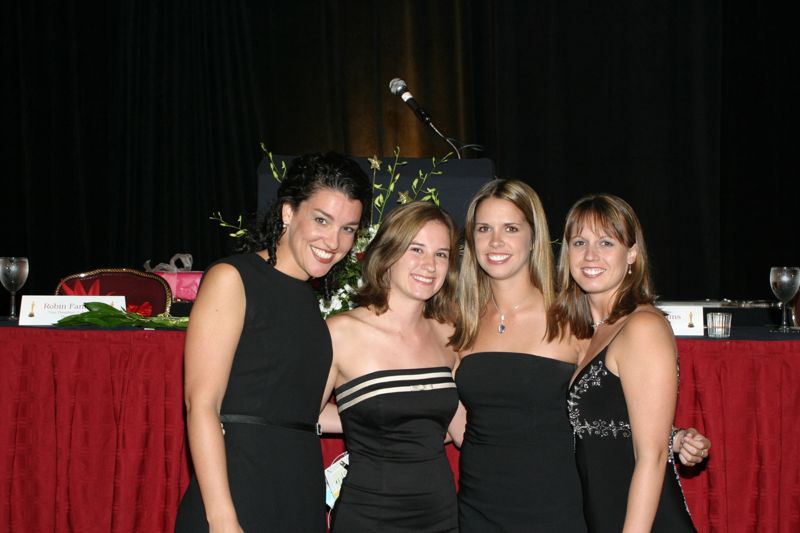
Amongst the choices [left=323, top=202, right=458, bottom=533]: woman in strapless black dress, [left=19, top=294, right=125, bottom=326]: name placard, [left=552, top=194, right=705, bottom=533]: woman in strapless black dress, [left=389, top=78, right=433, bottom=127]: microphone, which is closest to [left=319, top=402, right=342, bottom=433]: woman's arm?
[left=323, top=202, right=458, bottom=533]: woman in strapless black dress

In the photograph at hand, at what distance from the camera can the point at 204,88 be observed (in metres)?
6.72

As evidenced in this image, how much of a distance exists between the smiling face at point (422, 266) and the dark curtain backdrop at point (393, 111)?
390 cm

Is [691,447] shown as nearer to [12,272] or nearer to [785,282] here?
[785,282]

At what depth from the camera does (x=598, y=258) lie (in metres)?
2.38

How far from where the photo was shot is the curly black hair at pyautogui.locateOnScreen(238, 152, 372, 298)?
85.5 inches

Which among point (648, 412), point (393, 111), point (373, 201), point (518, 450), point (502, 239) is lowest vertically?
point (518, 450)

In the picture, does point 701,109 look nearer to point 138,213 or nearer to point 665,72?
point 665,72

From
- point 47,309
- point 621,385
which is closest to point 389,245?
point 621,385

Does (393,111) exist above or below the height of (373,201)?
above

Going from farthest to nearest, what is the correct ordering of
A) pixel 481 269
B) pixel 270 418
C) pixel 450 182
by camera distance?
pixel 450 182
pixel 481 269
pixel 270 418

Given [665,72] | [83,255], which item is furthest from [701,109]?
[83,255]

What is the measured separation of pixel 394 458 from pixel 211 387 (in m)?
0.71

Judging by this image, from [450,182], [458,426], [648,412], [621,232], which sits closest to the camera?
[648,412]

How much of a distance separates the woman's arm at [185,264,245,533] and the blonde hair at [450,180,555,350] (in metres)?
0.98
